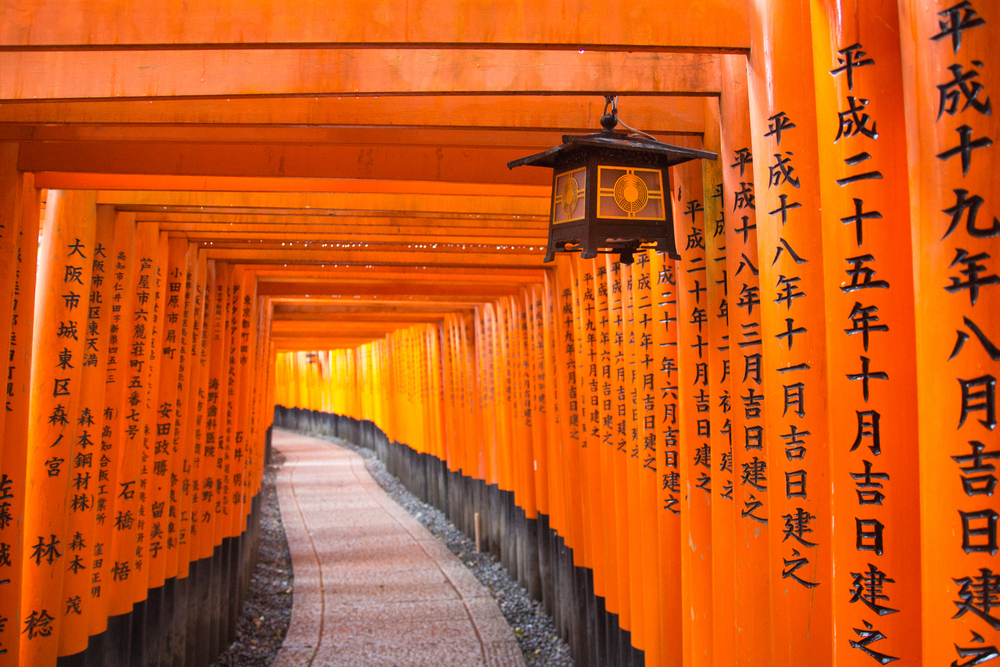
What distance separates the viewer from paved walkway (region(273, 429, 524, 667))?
29.0ft

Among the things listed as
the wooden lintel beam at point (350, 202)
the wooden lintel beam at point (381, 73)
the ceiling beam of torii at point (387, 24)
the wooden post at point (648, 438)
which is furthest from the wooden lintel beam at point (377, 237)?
the ceiling beam of torii at point (387, 24)

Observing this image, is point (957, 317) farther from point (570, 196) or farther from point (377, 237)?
point (377, 237)

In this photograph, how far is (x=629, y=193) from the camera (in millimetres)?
3623

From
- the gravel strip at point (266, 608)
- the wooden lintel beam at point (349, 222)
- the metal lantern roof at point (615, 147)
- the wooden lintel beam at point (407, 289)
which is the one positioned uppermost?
the wooden lintel beam at point (349, 222)

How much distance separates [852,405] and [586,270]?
503 centimetres

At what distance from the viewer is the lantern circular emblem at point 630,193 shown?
3.60m

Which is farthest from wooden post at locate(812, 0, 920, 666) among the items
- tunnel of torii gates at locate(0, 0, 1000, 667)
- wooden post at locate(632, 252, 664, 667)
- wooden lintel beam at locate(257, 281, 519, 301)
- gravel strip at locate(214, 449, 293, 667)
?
wooden lintel beam at locate(257, 281, 519, 301)

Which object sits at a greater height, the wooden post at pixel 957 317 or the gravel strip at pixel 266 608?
the wooden post at pixel 957 317

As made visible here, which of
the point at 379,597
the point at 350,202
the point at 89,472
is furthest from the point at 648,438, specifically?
the point at 379,597

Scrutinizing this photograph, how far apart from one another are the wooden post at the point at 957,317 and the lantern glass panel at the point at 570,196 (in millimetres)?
1475

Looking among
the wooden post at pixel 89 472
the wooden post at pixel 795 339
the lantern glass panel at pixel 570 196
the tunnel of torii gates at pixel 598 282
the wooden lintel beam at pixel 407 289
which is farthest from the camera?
the wooden lintel beam at pixel 407 289

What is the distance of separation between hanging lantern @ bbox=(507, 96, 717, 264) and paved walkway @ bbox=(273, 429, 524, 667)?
6.31 meters

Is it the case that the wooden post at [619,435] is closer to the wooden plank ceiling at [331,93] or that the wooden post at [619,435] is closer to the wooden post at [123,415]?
the wooden plank ceiling at [331,93]

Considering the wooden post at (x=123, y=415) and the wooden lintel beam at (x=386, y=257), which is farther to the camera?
the wooden lintel beam at (x=386, y=257)
